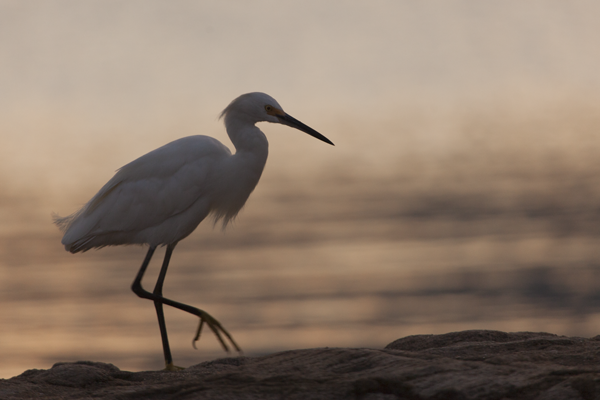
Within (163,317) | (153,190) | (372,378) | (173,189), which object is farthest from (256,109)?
(372,378)

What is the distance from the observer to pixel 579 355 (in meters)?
4.01

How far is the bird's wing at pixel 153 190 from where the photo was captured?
253 inches

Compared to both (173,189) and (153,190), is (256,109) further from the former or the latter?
(153,190)

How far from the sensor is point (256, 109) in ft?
21.7

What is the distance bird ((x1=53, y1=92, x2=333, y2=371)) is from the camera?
643 cm

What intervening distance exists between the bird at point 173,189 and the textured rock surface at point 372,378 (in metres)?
1.91

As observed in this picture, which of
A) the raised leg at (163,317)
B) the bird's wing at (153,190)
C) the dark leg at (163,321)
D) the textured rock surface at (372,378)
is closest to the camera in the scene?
the textured rock surface at (372,378)

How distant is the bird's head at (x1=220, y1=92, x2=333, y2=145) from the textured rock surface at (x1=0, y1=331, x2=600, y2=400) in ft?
9.28

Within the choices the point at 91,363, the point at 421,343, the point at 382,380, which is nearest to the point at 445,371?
the point at 382,380

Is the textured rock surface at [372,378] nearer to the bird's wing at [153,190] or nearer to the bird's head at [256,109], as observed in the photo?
the bird's wing at [153,190]

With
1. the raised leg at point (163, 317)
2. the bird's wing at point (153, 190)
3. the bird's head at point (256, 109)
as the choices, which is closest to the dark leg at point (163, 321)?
the raised leg at point (163, 317)

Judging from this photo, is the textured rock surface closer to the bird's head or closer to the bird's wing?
the bird's wing

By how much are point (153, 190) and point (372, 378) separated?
3688 millimetres

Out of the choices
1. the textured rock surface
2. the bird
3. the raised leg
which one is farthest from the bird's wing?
the textured rock surface
